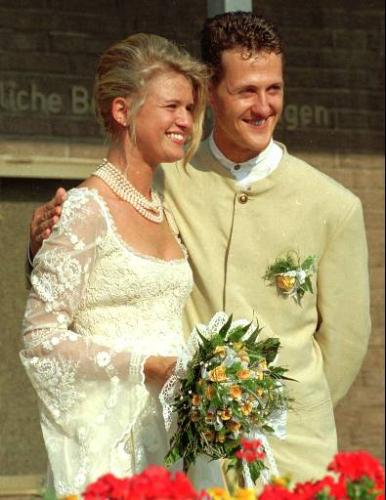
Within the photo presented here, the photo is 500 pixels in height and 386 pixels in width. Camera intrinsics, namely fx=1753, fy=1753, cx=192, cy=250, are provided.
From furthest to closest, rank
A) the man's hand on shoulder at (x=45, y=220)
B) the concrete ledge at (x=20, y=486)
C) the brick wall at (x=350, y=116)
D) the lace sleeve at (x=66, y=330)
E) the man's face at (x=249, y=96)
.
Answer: the brick wall at (x=350, y=116) → the concrete ledge at (x=20, y=486) → the man's face at (x=249, y=96) → the man's hand on shoulder at (x=45, y=220) → the lace sleeve at (x=66, y=330)

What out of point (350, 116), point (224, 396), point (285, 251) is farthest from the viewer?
point (350, 116)

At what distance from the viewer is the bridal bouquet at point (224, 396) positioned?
444 centimetres

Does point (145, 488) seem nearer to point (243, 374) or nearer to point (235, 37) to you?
point (243, 374)

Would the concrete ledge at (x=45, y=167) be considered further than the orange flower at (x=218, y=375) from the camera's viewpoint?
Yes

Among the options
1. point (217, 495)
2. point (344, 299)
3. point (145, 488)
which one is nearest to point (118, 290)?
point (344, 299)

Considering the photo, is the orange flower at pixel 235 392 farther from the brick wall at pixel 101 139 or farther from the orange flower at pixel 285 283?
the brick wall at pixel 101 139

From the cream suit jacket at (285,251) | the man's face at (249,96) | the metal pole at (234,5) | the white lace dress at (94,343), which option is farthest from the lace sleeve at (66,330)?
the metal pole at (234,5)

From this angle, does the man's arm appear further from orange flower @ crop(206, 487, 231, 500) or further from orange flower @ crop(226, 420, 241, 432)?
orange flower @ crop(206, 487, 231, 500)

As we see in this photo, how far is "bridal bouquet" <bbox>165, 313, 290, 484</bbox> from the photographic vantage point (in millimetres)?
4438

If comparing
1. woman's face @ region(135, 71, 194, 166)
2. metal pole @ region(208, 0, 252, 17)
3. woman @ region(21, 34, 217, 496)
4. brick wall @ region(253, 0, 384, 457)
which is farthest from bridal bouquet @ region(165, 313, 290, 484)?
brick wall @ region(253, 0, 384, 457)

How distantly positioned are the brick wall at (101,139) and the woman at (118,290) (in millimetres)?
2809

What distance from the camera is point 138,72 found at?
4824mm

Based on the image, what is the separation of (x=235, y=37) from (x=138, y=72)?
477 mm

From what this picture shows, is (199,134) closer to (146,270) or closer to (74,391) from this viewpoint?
(146,270)
